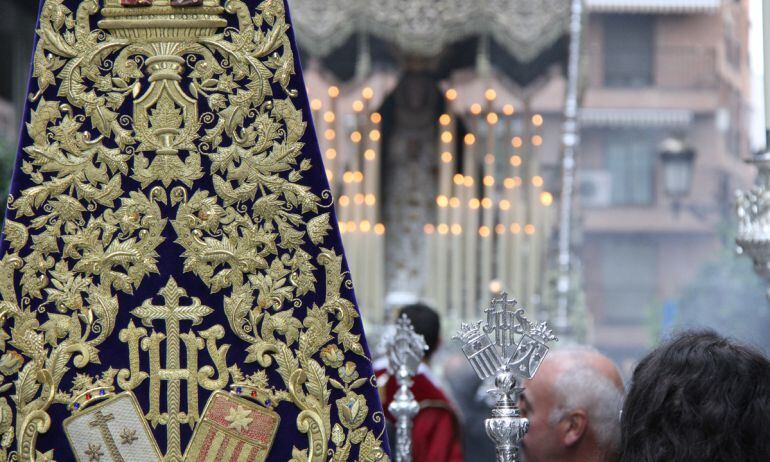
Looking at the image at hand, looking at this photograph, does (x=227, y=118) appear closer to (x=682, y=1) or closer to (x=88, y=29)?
(x=88, y=29)

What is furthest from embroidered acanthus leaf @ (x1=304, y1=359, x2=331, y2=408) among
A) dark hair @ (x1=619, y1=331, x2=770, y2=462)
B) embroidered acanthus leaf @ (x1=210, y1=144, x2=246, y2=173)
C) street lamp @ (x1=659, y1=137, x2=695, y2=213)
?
street lamp @ (x1=659, y1=137, x2=695, y2=213)

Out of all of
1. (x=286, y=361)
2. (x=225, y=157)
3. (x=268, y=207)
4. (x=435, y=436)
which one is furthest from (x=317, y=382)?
(x=435, y=436)

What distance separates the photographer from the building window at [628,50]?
15.3m

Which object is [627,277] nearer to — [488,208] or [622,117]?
[622,117]

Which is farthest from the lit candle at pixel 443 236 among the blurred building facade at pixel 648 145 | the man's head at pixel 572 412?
the blurred building facade at pixel 648 145

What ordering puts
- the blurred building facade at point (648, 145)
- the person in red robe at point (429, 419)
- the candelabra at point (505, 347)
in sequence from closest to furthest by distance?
the candelabra at point (505, 347), the person in red robe at point (429, 419), the blurred building facade at point (648, 145)

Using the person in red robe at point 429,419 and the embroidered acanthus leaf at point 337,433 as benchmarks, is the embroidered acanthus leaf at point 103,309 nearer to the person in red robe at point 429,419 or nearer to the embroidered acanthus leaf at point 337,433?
the embroidered acanthus leaf at point 337,433

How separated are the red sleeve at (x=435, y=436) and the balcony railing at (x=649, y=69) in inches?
411

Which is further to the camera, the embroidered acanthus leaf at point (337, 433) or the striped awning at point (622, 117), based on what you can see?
the striped awning at point (622, 117)

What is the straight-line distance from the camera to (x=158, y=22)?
276 cm

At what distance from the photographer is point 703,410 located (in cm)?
223

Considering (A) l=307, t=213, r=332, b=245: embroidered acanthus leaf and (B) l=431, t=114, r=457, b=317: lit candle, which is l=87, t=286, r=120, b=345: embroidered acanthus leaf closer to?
(A) l=307, t=213, r=332, b=245: embroidered acanthus leaf

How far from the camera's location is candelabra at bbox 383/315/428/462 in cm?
413

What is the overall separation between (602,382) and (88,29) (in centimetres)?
133
